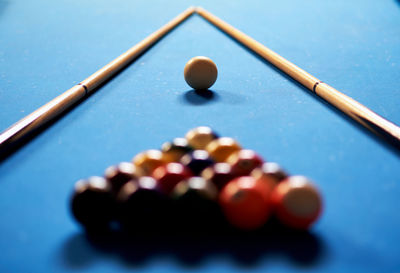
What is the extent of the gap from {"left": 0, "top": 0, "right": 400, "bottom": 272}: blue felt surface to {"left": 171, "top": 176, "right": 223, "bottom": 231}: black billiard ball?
0.12 meters

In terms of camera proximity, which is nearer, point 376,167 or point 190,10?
point 376,167

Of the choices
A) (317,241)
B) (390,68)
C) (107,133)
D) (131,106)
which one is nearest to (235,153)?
(317,241)

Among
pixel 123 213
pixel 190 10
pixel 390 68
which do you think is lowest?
pixel 123 213

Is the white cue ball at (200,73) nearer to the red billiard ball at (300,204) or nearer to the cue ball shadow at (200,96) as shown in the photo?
the cue ball shadow at (200,96)

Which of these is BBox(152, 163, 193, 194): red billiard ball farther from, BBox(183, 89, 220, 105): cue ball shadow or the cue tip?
the cue tip

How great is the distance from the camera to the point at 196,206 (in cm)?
160

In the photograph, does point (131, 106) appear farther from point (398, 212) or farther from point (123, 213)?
point (398, 212)

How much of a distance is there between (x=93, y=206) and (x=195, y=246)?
351 millimetres

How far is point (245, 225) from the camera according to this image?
63.5 inches

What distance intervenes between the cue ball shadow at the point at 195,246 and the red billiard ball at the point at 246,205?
0.13 ft

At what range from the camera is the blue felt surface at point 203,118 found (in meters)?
1.54

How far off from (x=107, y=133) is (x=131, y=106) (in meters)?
0.44

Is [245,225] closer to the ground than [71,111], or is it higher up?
closer to the ground

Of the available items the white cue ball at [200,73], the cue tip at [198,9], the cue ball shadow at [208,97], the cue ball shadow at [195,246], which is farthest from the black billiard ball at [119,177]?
the cue tip at [198,9]
